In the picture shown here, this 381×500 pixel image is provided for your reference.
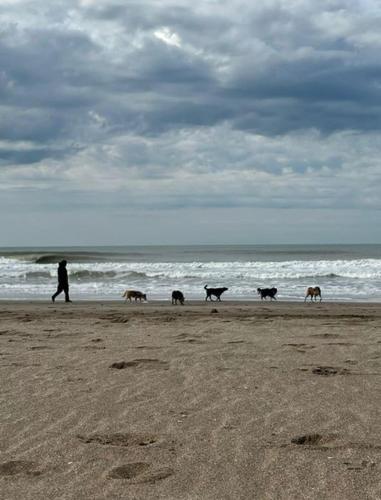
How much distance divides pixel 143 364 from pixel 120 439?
2.79m

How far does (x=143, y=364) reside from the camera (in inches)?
285

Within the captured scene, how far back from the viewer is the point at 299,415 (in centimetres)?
499

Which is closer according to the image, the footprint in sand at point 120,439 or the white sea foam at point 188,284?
the footprint in sand at point 120,439

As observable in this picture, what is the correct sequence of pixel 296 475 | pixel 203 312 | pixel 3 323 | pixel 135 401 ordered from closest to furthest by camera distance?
pixel 296 475 < pixel 135 401 < pixel 3 323 < pixel 203 312

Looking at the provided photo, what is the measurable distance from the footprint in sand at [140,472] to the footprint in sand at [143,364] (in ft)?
9.93

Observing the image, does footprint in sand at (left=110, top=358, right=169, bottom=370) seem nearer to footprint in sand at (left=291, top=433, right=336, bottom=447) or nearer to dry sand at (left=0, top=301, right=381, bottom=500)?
dry sand at (left=0, top=301, right=381, bottom=500)

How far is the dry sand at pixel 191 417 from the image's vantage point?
365 centimetres

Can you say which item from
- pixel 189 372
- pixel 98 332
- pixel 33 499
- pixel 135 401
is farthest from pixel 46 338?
pixel 33 499

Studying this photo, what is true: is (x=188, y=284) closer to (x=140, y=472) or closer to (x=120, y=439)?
(x=120, y=439)

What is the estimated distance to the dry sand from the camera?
365cm

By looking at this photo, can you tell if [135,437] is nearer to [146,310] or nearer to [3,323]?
[3,323]

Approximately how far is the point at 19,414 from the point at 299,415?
228 cm

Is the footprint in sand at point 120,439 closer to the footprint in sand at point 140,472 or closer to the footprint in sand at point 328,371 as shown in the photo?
the footprint in sand at point 140,472

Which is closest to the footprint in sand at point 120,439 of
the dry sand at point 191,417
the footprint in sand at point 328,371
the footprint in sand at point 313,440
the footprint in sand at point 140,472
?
the dry sand at point 191,417
